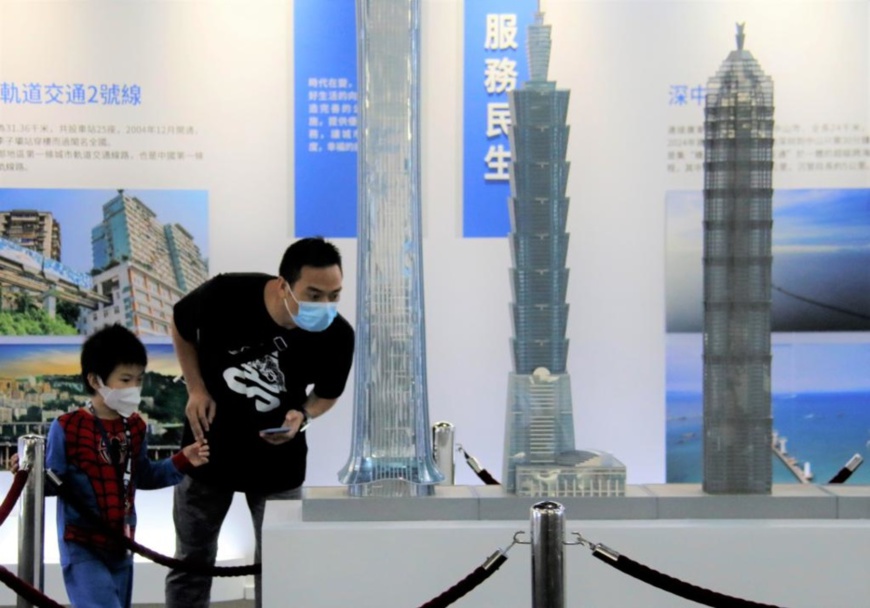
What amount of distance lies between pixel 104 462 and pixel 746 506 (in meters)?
2.01

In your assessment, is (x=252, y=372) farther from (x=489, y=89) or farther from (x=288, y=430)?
(x=489, y=89)

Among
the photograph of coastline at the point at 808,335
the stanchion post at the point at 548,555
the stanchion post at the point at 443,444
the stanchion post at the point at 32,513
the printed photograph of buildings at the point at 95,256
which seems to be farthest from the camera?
the photograph of coastline at the point at 808,335

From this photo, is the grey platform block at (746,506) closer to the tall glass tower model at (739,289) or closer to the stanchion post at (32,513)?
the tall glass tower model at (739,289)

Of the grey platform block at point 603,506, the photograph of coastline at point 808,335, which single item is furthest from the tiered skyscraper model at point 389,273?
the photograph of coastline at point 808,335

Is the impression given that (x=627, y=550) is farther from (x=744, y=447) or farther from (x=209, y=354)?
(x=209, y=354)

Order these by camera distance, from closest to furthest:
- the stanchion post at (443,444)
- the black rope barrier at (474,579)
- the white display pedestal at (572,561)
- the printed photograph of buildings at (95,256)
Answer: the black rope barrier at (474,579) < the white display pedestal at (572,561) < the stanchion post at (443,444) < the printed photograph of buildings at (95,256)

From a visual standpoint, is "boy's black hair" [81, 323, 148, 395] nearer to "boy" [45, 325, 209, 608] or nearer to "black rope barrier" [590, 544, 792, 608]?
"boy" [45, 325, 209, 608]

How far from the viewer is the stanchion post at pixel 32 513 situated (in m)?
3.99

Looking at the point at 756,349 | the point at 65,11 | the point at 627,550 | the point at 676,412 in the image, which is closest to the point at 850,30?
the point at 676,412

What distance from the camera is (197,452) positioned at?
4027 millimetres

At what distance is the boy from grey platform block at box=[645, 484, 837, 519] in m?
1.48

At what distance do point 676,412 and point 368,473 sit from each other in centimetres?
239

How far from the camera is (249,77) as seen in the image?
5895 millimetres

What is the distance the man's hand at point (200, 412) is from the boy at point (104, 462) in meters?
0.10
